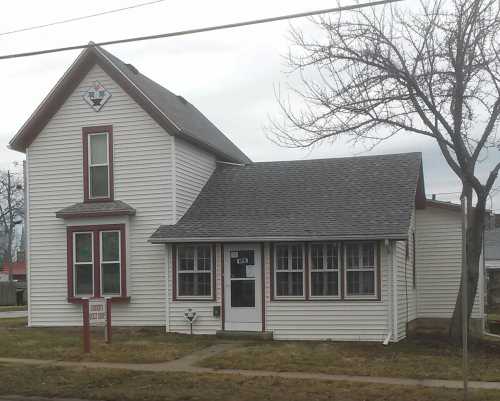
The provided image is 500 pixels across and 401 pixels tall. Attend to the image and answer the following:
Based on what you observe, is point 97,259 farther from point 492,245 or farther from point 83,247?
point 492,245

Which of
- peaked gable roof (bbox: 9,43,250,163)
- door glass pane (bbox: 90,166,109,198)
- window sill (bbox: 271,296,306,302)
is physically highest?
peaked gable roof (bbox: 9,43,250,163)

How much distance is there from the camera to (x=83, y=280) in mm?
18812

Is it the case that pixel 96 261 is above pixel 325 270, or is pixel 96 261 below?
above

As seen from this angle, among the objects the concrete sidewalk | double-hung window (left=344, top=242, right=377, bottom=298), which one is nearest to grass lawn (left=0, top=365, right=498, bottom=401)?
the concrete sidewalk

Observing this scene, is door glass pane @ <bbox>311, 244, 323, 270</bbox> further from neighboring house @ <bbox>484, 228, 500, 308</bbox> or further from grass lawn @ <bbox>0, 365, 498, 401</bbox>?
neighboring house @ <bbox>484, 228, 500, 308</bbox>

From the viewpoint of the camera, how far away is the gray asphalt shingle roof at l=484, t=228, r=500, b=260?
46281mm

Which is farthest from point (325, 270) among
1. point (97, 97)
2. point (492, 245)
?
point (492, 245)

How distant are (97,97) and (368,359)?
10.1m

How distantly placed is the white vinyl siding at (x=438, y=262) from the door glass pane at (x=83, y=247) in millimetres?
9489

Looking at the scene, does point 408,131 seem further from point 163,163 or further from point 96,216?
point 96,216

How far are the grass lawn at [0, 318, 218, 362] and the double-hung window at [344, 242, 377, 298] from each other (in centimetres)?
350

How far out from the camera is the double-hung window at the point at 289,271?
17.0m

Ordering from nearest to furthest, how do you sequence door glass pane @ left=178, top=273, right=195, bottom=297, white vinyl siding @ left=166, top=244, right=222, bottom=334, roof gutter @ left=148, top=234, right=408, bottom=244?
roof gutter @ left=148, top=234, right=408, bottom=244 < white vinyl siding @ left=166, top=244, right=222, bottom=334 < door glass pane @ left=178, top=273, right=195, bottom=297

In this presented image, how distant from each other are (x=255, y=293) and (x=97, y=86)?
6.99 metres
